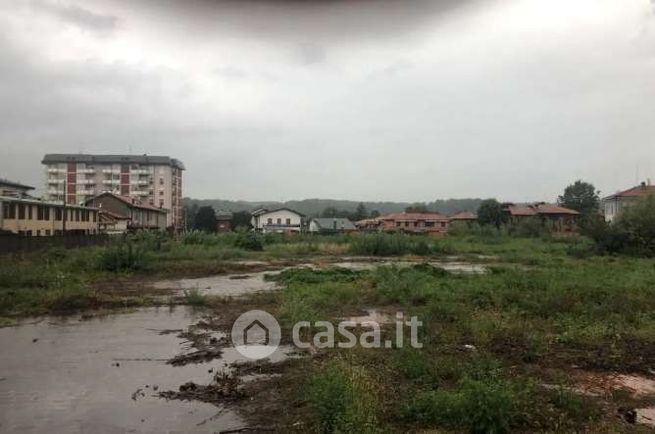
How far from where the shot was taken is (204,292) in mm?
15688

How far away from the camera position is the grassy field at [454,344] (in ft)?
15.3

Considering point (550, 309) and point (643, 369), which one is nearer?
point (643, 369)

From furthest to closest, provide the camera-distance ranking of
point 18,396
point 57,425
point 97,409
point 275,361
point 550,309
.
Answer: point 550,309, point 275,361, point 18,396, point 97,409, point 57,425

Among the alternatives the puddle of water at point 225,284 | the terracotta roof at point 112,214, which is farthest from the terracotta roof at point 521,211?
the puddle of water at point 225,284

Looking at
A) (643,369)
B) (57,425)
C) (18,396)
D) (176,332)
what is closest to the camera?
(57,425)

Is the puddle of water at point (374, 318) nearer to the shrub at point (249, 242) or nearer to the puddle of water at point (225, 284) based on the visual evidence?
the puddle of water at point (225, 284)

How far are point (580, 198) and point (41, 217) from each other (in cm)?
7216

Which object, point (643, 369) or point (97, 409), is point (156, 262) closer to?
point (97, 409)

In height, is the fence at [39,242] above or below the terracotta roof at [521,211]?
below

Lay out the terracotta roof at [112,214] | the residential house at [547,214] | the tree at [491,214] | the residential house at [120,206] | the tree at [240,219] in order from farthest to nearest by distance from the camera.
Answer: the tree at [240,219]
the tree at [491,214]
the residential house at [547,214]
the residential house at [120,206]
the terracotta roof at [112,214]

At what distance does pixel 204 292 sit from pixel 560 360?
442 inches

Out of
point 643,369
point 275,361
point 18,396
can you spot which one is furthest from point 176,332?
point 643,369

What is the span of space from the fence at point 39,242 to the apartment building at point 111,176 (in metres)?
52.1

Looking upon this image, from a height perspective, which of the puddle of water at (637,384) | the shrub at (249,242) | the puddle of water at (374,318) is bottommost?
the puddle of water at (637,384)
